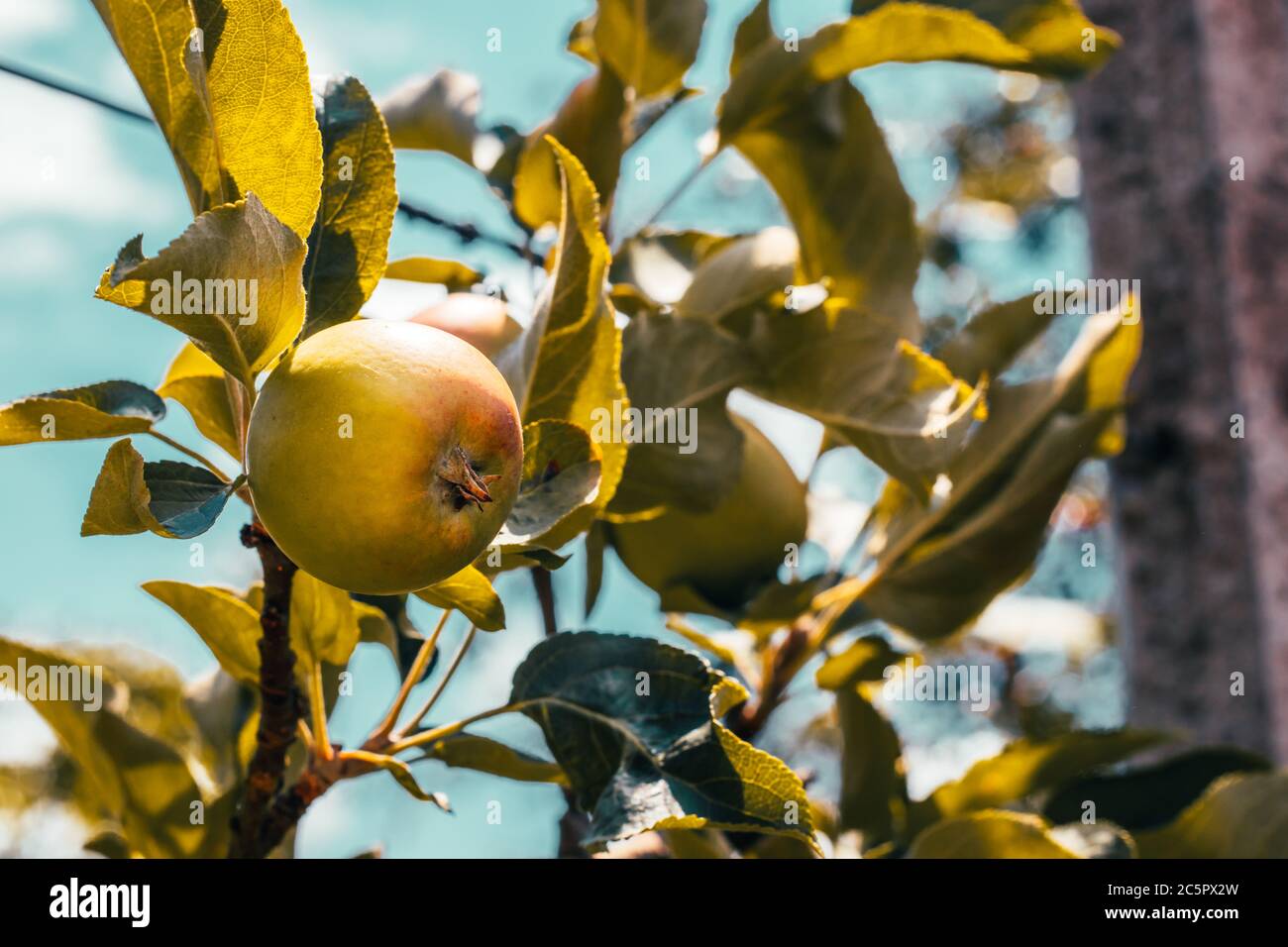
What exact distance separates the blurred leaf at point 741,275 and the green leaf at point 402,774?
15.4 inches

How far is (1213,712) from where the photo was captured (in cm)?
150

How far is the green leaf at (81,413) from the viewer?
0.59m

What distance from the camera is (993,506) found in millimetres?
1096

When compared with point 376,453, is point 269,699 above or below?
below

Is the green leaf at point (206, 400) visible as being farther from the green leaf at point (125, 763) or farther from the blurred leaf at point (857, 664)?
the blurred leaf at point (857, 664)

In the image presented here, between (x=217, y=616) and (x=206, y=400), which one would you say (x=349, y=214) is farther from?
(x=217, y=616)

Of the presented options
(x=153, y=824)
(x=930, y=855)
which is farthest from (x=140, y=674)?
(x=930, y=855)

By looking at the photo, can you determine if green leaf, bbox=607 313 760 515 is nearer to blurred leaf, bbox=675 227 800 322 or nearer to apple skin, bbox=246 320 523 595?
blurred leaf, bbox=675 227 800 322

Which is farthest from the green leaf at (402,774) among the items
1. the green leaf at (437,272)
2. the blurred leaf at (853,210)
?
the blurred leaf at (853,210)

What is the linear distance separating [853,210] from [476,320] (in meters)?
0.41

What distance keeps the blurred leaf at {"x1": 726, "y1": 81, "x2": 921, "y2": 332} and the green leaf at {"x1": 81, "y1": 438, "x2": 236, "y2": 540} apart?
65 cm

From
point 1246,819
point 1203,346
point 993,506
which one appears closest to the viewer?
point 1246,819

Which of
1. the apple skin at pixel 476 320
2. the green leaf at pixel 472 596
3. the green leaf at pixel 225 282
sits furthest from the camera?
the apple skin at pixel 476 320

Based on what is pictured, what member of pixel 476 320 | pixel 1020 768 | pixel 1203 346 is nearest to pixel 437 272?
pixel 476 320
